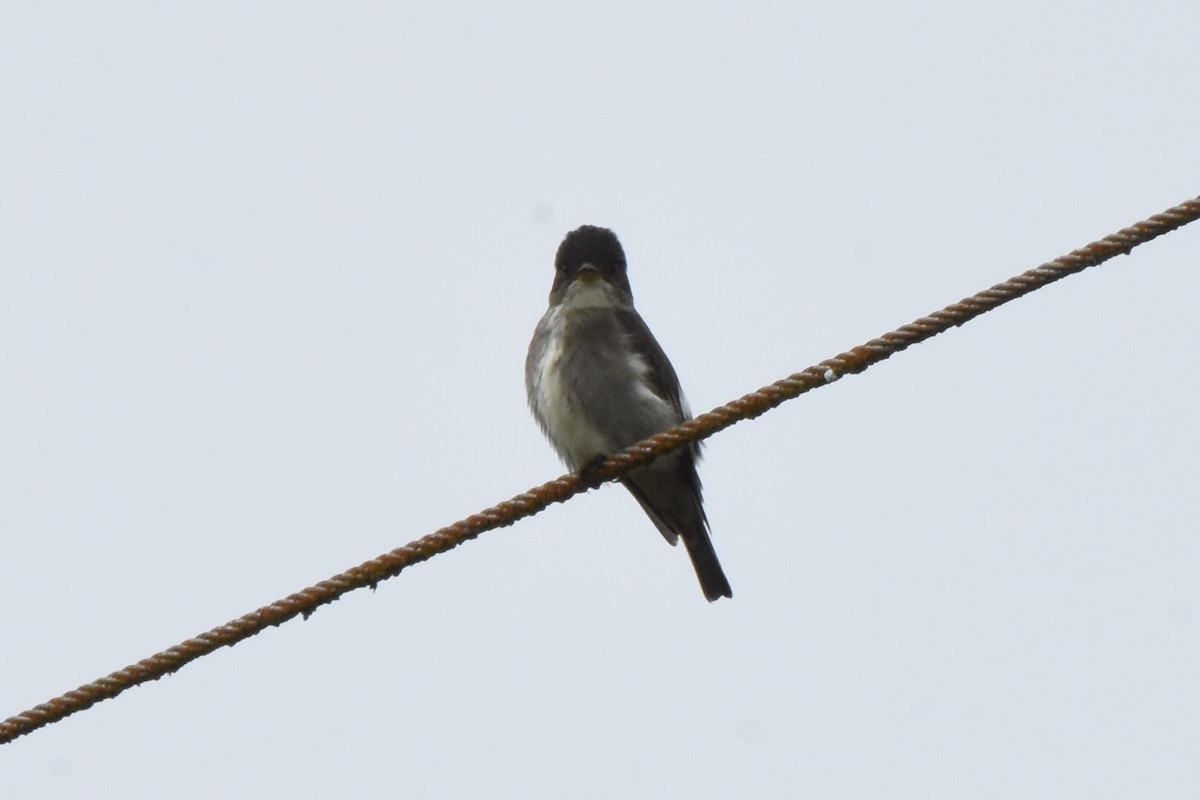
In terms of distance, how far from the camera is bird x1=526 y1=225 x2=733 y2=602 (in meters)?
7.82

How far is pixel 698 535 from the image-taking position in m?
8.50

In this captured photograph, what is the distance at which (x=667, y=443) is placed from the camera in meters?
5.87

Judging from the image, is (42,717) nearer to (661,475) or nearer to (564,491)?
(564,491)

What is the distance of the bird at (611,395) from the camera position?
782cm

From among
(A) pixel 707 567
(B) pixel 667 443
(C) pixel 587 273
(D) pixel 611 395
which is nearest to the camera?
(B) pixel 667 443

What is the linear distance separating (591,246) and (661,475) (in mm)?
1376

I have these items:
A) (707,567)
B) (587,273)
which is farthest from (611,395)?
(707,567)

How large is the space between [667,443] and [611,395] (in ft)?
6.54

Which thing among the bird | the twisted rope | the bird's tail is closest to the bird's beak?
the bird

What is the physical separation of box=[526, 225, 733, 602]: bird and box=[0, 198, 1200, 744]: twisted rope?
5.39ft

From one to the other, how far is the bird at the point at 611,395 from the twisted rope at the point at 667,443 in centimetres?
164

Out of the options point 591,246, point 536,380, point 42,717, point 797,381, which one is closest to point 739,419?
point 797,381

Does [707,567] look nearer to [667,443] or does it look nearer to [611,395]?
[611,395]

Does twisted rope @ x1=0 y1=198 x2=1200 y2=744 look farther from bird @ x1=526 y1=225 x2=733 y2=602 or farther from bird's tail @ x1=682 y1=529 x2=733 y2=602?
bird's tail @ x1=682 y1=529 x2=733 y2=602
